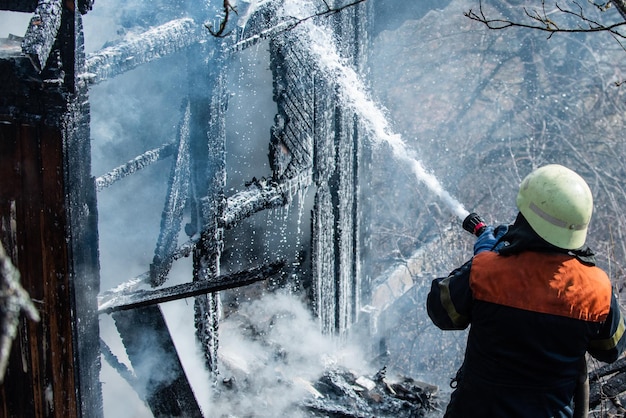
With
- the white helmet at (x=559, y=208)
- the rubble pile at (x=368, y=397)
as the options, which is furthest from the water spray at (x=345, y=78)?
the white helmet at (x=559, y=208)

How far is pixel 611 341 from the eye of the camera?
2959 mm

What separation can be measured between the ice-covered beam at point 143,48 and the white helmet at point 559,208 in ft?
8.07

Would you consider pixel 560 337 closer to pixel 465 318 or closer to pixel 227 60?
pixel 465 318

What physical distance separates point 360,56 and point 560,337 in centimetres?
495

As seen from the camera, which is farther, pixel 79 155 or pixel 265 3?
pixel 265 3

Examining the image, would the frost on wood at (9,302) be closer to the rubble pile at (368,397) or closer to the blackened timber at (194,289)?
the blackened timber at (194,289)

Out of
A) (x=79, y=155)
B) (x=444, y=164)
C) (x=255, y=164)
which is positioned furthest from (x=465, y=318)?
(x=444, y=164)

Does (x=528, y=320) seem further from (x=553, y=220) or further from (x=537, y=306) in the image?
(x=553, y=220)

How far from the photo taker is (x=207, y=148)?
4.89 m

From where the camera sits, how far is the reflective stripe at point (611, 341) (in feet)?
9.70

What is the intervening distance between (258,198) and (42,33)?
3.10 m

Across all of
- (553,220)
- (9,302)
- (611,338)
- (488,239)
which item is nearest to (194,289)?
(488,239)

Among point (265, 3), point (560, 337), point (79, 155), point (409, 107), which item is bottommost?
point (560, 337)

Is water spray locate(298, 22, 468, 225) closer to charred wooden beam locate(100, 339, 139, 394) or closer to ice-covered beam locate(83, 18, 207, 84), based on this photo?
ice-covered beam locate(83, 18, 207, 84)
